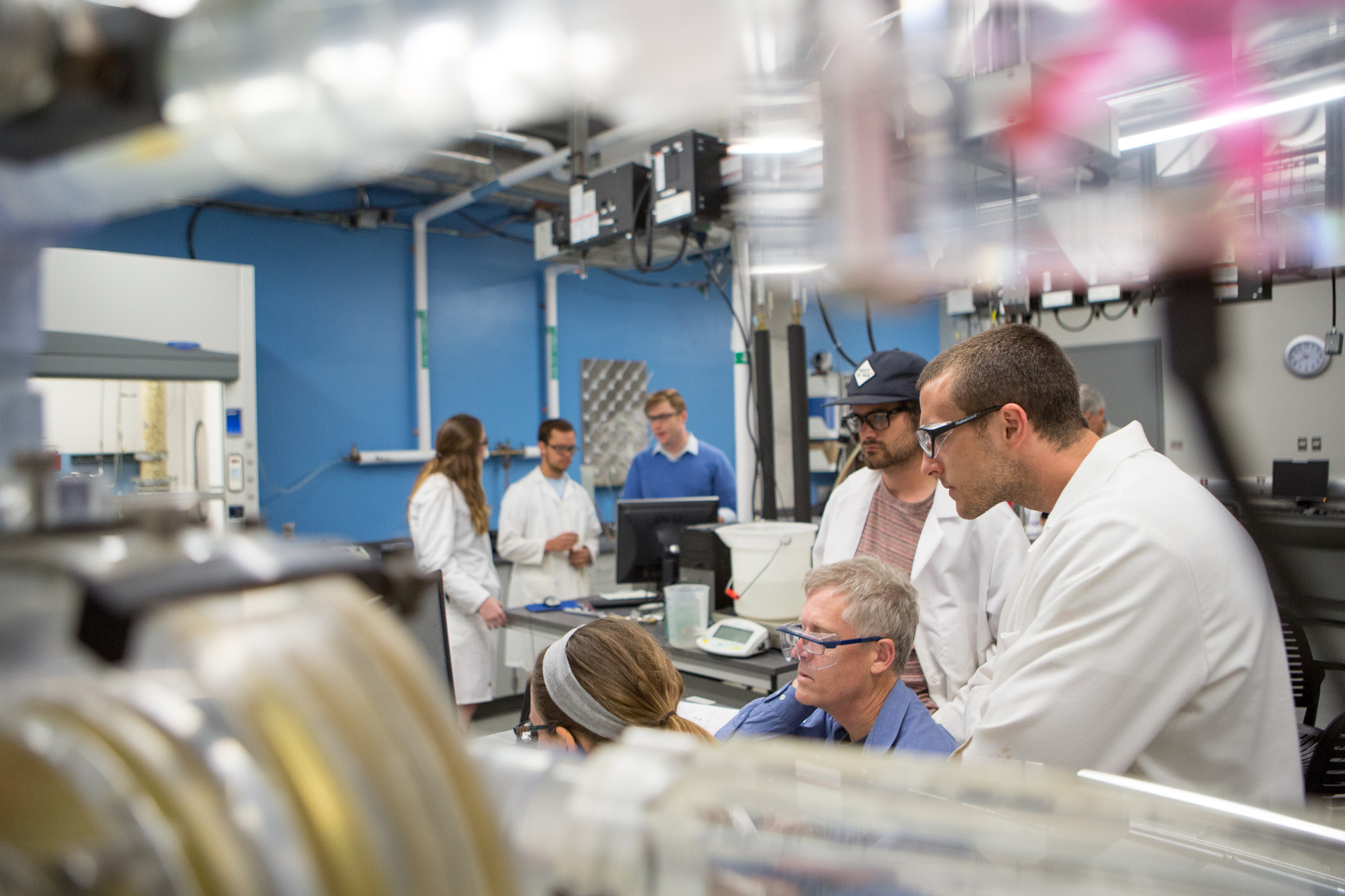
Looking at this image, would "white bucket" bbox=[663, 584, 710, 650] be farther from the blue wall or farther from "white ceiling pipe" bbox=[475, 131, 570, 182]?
"white ceiling pipe" bbox=[475, 131, 570, 182]

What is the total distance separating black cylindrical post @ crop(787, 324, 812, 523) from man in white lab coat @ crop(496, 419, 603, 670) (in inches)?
64.0

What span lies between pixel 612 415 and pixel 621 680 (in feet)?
16.5

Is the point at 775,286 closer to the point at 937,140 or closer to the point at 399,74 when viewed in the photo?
the point at 937,140

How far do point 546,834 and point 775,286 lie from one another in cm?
316

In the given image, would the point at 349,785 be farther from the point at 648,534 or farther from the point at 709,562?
the point at 648,534

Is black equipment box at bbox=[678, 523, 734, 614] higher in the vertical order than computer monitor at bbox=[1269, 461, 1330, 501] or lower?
lower

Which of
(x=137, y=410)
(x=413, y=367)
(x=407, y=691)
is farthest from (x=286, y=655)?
(x=413, y=367)

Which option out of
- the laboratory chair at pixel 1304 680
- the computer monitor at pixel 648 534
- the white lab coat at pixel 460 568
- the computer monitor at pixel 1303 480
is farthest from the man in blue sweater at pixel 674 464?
the computer monitor at pixel 1303 480

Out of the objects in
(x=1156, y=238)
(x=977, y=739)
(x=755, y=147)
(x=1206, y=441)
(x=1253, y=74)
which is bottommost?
(x=977, y=739)

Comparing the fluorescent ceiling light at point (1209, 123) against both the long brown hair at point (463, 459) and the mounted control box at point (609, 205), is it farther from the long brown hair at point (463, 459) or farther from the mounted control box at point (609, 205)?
the long brown hair at point (463, 459)

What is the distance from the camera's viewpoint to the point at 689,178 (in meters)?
3.00

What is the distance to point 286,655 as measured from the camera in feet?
0.87

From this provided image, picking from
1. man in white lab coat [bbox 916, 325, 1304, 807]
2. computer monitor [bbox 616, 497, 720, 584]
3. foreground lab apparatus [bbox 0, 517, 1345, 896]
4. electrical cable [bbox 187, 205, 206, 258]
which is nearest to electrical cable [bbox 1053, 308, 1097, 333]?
computer monitor [bbox 616, 497, 720, 584]

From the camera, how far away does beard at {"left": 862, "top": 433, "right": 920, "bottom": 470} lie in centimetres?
252
